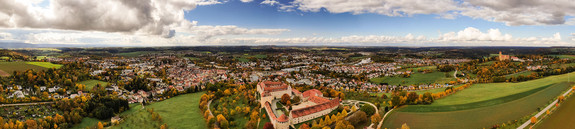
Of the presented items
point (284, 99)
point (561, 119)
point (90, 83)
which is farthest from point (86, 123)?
point (561, 119)

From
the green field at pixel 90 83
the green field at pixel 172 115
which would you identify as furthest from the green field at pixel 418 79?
the green field at pixel 90 83

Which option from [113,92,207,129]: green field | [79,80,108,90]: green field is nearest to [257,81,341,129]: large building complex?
[113,92,207,129]: green field

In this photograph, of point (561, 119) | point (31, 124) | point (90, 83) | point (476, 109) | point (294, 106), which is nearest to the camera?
point (561, 119)

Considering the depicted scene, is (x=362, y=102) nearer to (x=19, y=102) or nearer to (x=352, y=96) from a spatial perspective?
(x=352, y=96)

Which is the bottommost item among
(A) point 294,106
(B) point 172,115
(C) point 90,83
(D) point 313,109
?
(B) point 172,115

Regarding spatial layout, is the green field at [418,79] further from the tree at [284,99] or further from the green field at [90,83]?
the green field at [90,83]

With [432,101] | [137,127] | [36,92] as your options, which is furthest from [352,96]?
[36,92]

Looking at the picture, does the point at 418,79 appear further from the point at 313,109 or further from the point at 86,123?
the point at 86,123
